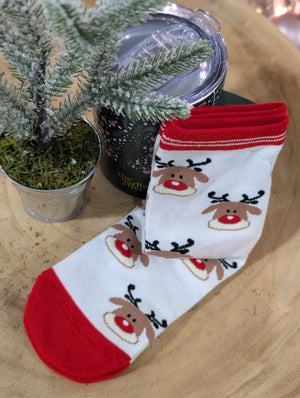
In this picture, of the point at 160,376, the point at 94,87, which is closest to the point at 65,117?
the point at 94,87

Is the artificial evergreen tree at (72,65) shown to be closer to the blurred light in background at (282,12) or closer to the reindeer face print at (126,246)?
the reindeer face print at (126,246)

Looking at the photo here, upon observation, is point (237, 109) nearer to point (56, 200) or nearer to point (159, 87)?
point (159, 87)

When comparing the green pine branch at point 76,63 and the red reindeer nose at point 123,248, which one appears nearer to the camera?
the green pine branch at point 76,63

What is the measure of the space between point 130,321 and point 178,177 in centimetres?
18

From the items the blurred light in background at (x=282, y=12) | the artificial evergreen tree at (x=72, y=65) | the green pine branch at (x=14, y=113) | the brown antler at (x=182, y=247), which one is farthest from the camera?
the blurred light in background at (x=282, y=12)

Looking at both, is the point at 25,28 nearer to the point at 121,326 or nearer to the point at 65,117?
the point at 65,117

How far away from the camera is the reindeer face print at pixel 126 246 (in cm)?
58

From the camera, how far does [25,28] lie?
360mm

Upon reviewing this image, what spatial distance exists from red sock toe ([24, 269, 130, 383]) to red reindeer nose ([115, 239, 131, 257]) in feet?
0.27

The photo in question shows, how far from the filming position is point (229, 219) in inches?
21.8

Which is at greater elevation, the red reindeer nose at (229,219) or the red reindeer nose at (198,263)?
the red reindeer nose at (229,219)

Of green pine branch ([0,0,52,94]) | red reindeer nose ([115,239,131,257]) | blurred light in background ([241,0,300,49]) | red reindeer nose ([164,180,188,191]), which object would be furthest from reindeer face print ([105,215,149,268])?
blurred light in background ([241,0,300,49])

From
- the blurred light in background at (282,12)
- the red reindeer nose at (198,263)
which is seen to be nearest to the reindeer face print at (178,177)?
the red reindeer nose at (198,263)

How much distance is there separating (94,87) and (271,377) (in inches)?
14.5
